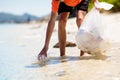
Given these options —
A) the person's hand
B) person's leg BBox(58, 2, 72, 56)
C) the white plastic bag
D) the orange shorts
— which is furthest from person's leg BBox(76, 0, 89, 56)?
the person's hand

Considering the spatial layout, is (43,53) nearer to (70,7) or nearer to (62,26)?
(62,26)

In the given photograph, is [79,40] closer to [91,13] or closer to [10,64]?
[91,13]

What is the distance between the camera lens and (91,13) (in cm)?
552

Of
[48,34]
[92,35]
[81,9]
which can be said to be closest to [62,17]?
[81,9]

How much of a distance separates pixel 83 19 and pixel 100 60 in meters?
0.77

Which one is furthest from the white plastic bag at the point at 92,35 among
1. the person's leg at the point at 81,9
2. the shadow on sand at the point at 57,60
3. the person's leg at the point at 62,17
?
the person's leg at the point at 62,17

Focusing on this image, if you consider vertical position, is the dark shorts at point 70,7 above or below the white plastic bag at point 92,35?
above

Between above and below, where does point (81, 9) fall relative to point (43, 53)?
above

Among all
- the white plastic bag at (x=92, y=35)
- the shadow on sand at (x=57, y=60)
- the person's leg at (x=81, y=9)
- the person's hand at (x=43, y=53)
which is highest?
the person's leg at (x=81, y=9)

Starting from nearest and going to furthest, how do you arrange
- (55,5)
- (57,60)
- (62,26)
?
(55,5) → (57,60) → (62,26)

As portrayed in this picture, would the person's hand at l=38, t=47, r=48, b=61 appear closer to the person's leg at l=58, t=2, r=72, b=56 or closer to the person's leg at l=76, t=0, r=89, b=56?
the person's leg at l=58, t=2, r=72, b=56

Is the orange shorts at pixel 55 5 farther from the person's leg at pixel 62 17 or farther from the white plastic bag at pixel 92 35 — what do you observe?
the white plastic bag at pixel 92 35

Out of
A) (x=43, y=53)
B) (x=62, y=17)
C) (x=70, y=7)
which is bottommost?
(x=43, y=53)

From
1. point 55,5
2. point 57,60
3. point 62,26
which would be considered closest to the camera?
point 55,5
